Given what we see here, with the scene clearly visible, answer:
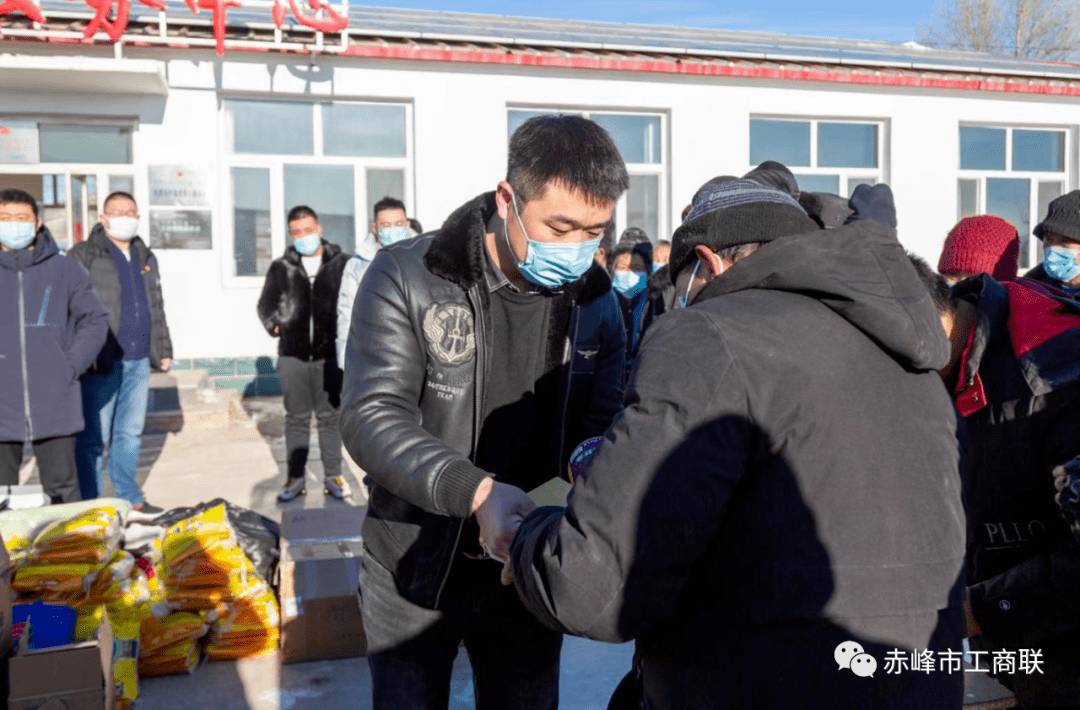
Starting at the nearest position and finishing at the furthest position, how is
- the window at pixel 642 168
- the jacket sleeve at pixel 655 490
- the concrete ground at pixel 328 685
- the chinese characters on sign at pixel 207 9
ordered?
1. the jacket sleeve at pixel 655 490
2. the concrete ground at pixel 328 685
3. the chinese characters on sign at pixel 207 9
4. the window at pixel 642 168

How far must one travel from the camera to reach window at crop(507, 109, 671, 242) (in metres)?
11.3

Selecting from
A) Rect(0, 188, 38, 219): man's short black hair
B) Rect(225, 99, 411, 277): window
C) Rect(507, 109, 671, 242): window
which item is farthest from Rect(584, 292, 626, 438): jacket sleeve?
Rect(507, 109, 671, 242): window

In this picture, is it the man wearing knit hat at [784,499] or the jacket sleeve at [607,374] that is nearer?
the man wearing knit hat at [784,499]

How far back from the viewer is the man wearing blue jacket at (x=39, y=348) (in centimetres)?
484

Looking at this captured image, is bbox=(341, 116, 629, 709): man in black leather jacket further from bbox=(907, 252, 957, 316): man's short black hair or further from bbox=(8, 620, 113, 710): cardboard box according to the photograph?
bbox=(8, 620, 113, 710): cardboard box

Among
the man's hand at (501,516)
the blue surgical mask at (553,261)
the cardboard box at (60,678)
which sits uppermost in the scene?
the blue surgical mask at (553,261)

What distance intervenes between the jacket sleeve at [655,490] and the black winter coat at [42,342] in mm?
4369

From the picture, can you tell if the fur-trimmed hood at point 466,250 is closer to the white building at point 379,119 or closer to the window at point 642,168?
the white building at point 379,119

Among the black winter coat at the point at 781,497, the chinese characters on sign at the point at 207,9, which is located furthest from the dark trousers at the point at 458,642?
the chinese characters on sign at the point at 207,9

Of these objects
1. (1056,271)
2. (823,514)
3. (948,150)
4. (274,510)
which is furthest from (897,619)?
(948,150)

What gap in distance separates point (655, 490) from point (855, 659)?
0.39 m

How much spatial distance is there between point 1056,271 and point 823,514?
129 inches

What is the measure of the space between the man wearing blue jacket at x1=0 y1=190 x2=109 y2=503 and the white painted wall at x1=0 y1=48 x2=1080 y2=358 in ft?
15.4

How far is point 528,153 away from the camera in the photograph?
2031mm
